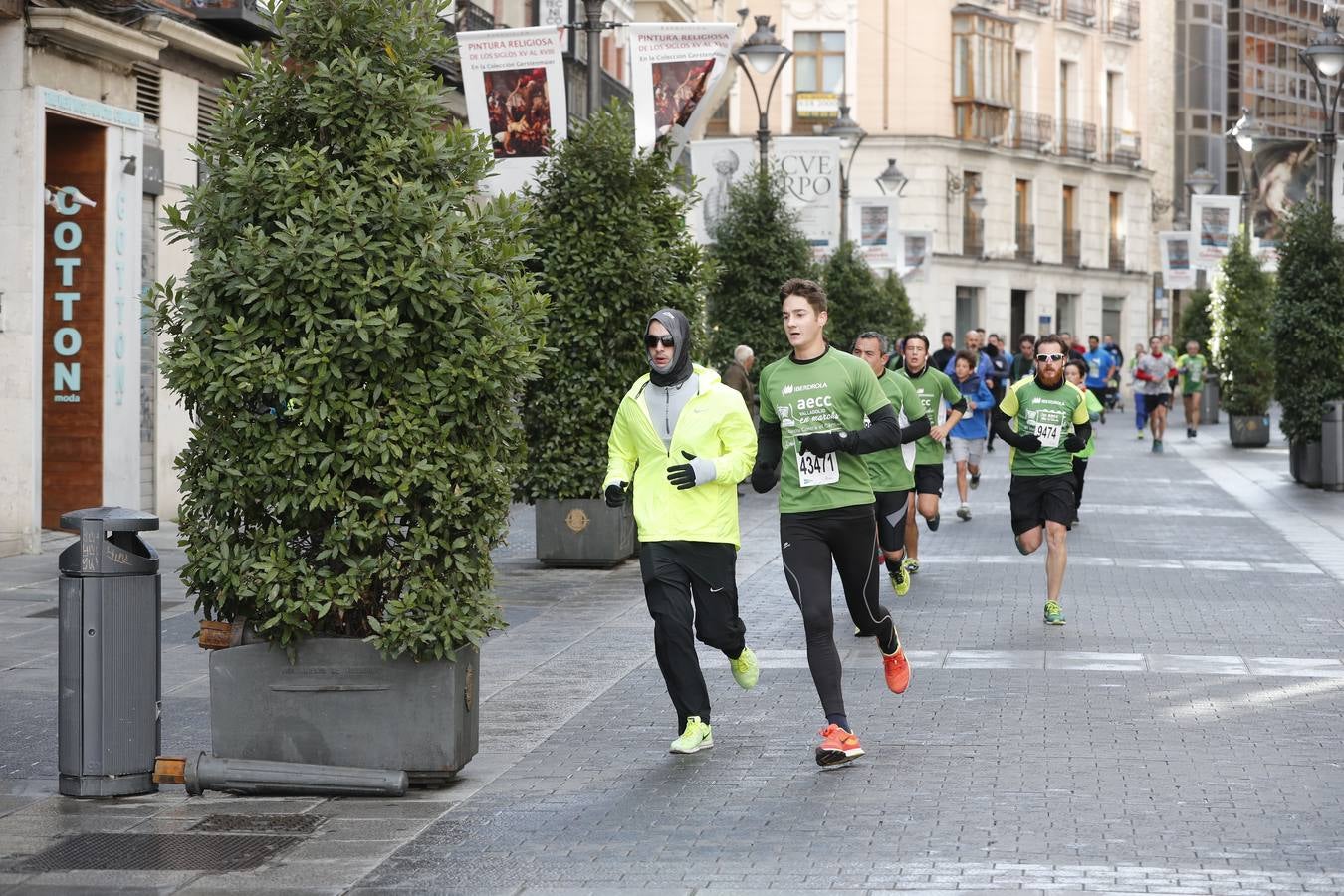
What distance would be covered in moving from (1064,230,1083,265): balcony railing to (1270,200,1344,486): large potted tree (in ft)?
137

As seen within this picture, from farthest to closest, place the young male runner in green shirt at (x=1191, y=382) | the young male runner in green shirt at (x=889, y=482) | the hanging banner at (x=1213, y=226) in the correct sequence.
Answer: the hanging banner at (x=1213, y=226) < the young male runner in green shirt at (x=1191, y=382) < the young male runner in green shirt at (x=889, y=482)

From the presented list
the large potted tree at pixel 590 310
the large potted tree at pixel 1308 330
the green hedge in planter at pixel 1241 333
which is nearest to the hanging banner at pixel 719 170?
the large potted tree at pixel 1308 330

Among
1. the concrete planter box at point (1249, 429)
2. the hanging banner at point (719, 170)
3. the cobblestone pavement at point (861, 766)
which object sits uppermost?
the hanging banner at point (719, 170)

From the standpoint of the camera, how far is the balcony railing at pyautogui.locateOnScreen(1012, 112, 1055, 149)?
215ft

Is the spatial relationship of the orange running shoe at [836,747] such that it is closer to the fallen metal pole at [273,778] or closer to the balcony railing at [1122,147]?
the fallen metal pole at [273,778]

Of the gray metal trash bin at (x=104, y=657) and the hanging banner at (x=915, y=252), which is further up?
the hanging banner at (x=915, y=252)

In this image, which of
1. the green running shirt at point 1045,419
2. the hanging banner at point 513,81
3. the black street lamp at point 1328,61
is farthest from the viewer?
the black street lamp at point 1328,61

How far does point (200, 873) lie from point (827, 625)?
3002mm

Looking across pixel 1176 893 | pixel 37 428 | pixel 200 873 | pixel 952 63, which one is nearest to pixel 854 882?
pixel 1176 893

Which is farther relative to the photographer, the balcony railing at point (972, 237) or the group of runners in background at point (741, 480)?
the balcony railing at point (972, 237)

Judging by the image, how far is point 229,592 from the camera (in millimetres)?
7660

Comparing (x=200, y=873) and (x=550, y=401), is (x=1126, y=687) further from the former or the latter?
(x=550, y=401)

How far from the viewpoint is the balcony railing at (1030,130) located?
65500 mm

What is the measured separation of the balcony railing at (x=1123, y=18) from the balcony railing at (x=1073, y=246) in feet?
23.8
